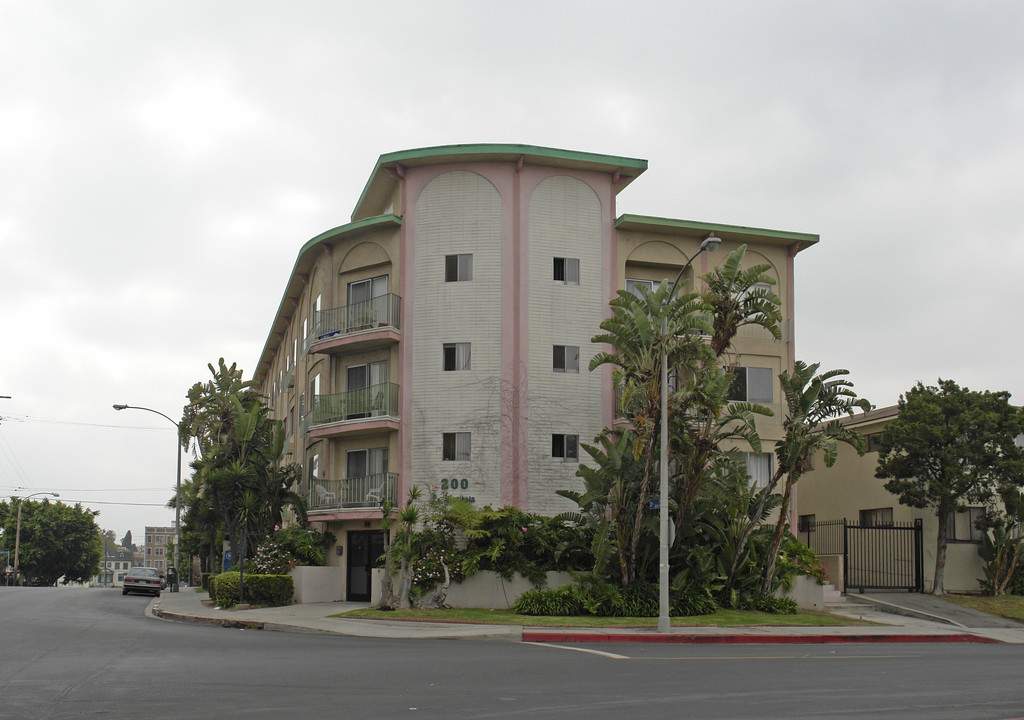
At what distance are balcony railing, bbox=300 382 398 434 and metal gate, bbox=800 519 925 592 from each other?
49.9ft

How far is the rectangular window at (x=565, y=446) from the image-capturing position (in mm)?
31922

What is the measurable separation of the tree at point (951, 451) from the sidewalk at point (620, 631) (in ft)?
13.9

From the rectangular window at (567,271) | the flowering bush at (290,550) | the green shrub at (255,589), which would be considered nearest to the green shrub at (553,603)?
the green shrub at (255,589)

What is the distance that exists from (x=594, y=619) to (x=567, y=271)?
12418 mm

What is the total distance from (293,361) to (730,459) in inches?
1006

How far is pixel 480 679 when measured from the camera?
1352 centimetres

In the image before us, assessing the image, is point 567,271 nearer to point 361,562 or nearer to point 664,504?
point 361,562

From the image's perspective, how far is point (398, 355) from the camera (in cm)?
3275

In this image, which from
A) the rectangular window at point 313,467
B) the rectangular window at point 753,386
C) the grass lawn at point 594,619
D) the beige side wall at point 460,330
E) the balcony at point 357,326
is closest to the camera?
the grass lawn at point 594,619

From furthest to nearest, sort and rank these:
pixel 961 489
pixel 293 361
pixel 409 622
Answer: pixel 293 361 → pixel 961 489 → pixel 409 622

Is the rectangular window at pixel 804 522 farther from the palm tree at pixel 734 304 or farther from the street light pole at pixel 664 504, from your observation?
the street light pole at pixel 664 504

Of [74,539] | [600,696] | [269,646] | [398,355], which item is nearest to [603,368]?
[398,355]

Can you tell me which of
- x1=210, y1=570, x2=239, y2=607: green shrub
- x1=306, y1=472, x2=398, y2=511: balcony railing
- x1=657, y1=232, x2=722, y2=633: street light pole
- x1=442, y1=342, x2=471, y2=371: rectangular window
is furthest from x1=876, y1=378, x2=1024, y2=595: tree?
x1=210, y1=570, x2=239, y2=607: green shrub

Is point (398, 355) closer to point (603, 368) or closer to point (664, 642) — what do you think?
point (603, 368)
